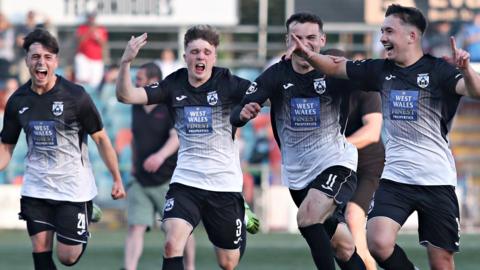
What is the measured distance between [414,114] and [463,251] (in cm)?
681

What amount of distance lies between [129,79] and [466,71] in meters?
2.80

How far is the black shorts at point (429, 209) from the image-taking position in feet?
31.5

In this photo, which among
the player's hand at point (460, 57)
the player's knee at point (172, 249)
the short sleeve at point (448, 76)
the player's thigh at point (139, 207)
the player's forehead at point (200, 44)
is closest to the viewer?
the player's hand at point (460, 57)

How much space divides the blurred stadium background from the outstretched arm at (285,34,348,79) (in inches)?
370

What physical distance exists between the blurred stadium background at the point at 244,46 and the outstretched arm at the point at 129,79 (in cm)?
894

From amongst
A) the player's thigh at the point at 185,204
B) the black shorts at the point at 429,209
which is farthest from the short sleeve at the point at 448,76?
the player's thigh at the point at 185,204

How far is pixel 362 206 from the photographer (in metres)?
11.9

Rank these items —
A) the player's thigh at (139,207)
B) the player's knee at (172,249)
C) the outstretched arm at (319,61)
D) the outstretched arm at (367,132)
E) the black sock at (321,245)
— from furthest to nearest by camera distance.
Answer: the player's thigh at (139,207) < the outstretched arm at (367,132) < the player's knee at (172,249) < the black sock at (321,245) < the outstretched arm at (319,61)

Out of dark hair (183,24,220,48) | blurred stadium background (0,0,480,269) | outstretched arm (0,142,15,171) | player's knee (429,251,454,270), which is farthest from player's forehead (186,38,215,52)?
blurred stadium background (0,0,480,269)

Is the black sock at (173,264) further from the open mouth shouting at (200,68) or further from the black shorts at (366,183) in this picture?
the black shorts at (366,183)

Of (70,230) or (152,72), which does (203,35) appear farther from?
(152,72)

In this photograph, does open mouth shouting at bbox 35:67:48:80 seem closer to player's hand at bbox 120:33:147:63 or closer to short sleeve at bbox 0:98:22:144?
short sleeve at bbox 0:98:22:144

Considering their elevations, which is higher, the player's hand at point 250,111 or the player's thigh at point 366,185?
Result: the player's hand at point 250,111

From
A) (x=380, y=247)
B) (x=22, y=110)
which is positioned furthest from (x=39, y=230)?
(x=380, y=247)
